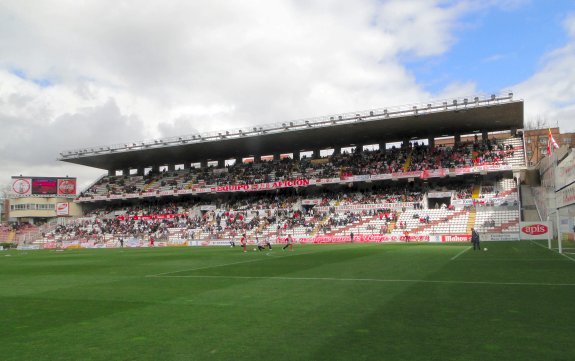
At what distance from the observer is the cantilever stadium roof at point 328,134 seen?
168 ft

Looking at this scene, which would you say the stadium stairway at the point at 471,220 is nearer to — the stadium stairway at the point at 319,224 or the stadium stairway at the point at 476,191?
the stadium stairway at the point at 476,191

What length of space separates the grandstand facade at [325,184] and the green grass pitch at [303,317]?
3254cm

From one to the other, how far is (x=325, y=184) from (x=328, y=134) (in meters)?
6.83

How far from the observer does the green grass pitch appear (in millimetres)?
6988

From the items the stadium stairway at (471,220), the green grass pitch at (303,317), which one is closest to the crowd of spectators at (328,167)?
the stadium stairway at (471,220)

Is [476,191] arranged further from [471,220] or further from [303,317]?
[303,317]

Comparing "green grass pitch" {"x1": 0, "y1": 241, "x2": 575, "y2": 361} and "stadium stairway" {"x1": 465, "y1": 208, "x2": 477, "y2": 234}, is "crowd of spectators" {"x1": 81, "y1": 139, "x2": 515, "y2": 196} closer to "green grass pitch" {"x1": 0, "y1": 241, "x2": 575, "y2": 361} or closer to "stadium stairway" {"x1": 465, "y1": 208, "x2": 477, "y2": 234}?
"stadium stairway" {"x1": 465, "y1": 208, "x2": 477, "y2": 234}

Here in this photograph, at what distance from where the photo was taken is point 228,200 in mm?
71062

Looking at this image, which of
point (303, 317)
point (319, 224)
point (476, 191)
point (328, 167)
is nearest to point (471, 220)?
point (476, 191)

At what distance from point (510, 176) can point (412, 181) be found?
11.6m

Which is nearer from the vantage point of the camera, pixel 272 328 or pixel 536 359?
pixel 536 359

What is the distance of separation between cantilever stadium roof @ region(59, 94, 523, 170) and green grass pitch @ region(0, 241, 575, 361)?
36.7 meters

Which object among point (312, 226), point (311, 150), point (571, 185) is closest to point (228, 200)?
point (311, 150)

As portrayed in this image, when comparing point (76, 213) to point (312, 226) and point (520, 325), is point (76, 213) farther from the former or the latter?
point (520, 325)
